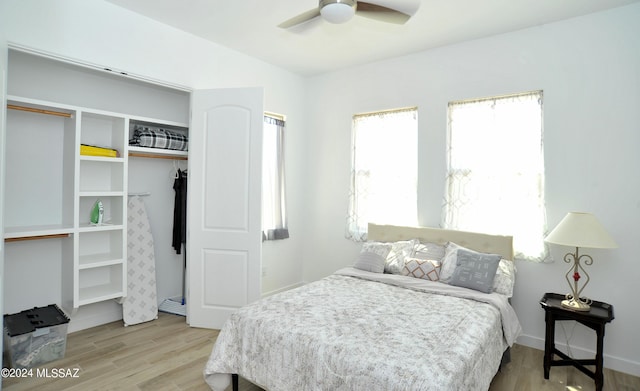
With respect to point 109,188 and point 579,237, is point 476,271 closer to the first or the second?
point 579,237

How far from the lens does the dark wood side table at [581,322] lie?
2475 mm

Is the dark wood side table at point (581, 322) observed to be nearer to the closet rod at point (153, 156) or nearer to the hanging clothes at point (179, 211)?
the hanging clothes at point (179, 211)

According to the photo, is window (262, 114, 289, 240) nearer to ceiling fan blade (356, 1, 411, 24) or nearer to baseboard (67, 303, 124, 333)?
baseboard (67, 303, 124, 333)

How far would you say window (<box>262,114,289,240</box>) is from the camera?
436 cm

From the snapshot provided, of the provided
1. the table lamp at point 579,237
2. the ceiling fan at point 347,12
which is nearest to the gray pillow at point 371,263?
the table lamp at point 579,237

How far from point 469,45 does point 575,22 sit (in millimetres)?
867

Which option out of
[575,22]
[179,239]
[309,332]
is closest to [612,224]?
[575,22]

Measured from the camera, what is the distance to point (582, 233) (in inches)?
102

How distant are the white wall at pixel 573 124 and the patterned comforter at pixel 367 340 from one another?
2.89 feet

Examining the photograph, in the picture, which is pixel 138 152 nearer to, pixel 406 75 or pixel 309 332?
pixel 309 332

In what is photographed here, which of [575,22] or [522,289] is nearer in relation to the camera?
[575,22]

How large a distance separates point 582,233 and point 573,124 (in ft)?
3.33

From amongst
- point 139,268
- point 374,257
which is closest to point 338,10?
point 374,257

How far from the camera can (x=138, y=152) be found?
3.58 meters
